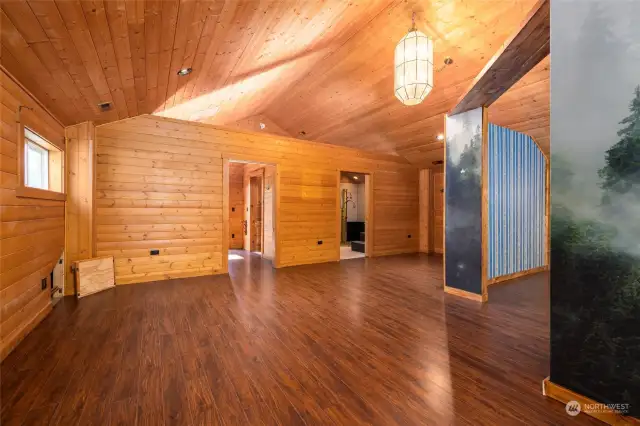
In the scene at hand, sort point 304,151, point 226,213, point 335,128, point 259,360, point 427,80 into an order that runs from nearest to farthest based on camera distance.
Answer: point 259,360
point 427,80
point 226,213
point 304,151
point 335,128

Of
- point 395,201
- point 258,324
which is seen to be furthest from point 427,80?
point 395,201

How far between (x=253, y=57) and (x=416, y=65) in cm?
199

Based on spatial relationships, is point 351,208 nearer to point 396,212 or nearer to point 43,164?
point 396,212

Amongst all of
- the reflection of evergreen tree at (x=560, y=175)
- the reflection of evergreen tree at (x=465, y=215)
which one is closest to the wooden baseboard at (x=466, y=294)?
the reflection of evergreen tree at (x=465, y=215)

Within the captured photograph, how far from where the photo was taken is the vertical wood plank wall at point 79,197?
3.83 metres

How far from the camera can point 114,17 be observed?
188 cm

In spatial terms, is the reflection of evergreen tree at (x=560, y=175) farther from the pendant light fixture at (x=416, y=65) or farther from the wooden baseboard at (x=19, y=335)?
the wooden baseboard at (x=19, y=335)

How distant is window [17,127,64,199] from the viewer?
293cm

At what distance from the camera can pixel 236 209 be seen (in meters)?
8.85

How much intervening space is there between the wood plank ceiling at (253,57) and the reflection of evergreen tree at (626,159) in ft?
7.96

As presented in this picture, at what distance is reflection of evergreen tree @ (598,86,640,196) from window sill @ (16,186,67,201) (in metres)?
4.34

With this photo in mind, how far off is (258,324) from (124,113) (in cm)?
349

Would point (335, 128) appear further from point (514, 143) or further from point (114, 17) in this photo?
point (114, 17)

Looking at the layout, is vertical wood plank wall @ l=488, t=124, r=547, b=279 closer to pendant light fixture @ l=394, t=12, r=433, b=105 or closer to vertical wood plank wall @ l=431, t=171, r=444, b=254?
pendant light fixture @ l=394, t=12, r=433, b=105
